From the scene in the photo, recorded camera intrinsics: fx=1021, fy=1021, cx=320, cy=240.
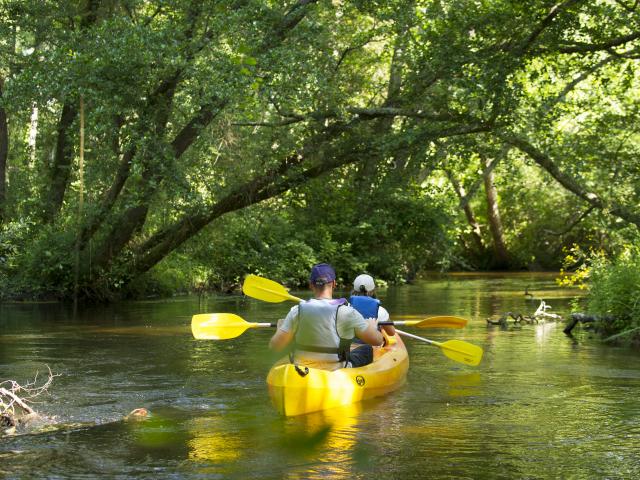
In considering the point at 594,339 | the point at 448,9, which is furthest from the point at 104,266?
the point at 594,339

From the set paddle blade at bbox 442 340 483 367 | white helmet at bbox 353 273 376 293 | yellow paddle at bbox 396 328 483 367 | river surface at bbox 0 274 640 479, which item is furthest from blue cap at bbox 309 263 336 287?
paddle blade at bbox 442 340 483 367

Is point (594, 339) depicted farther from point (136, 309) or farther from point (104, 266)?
point (104, 266)

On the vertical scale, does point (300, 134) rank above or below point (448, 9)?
below

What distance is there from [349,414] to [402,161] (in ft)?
32.2

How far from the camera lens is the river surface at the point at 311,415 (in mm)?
6523

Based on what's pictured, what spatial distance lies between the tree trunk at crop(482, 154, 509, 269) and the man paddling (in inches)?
926

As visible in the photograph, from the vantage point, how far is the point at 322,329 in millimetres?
8227

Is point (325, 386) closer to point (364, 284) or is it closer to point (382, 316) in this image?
point (364, 284)

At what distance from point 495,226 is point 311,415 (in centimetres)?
2529

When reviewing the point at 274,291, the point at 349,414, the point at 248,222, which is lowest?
the point at 349,414

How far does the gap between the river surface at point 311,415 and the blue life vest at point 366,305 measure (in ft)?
2.67

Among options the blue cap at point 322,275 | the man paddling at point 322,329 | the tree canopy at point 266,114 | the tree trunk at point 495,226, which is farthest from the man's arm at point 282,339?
the tree trunk at point 495,226

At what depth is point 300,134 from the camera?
1755cm

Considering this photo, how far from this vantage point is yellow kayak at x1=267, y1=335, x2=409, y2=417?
7.95 meters
